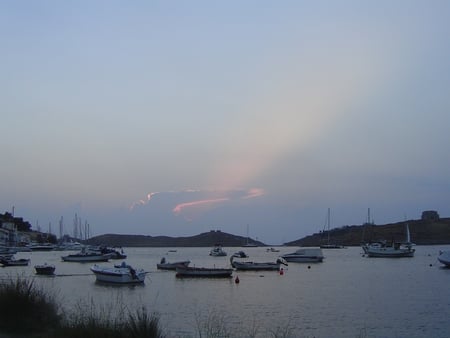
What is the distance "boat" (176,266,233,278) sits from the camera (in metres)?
71.0

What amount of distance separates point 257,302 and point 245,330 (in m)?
16.1

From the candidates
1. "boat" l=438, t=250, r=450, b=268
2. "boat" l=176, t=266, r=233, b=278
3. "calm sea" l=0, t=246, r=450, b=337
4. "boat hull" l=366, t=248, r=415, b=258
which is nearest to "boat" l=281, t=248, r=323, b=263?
"boat hull" l=366, t=248, r=415, b=258

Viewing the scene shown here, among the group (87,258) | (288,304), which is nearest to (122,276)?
(288,304)

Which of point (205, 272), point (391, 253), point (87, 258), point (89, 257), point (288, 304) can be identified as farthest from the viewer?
point (391, 253)

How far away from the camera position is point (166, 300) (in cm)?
4553

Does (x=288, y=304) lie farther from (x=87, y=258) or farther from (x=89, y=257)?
(x=87, y=258)

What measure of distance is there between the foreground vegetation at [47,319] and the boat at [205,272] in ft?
161

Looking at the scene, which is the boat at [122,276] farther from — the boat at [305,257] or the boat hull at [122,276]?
the boat at [305,257]

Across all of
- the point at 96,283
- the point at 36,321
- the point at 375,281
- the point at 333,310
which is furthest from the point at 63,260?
the point at 36,321

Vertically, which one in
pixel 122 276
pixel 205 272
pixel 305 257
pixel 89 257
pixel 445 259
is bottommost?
pixel 305 257

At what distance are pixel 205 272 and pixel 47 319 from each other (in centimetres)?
5256

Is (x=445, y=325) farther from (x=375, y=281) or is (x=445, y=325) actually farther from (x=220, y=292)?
(x=375, y=281)

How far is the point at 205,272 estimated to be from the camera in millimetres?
71562

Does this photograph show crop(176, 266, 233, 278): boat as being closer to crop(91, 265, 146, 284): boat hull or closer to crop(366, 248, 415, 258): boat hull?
crop(91, 265, 146, 284): boat hull
